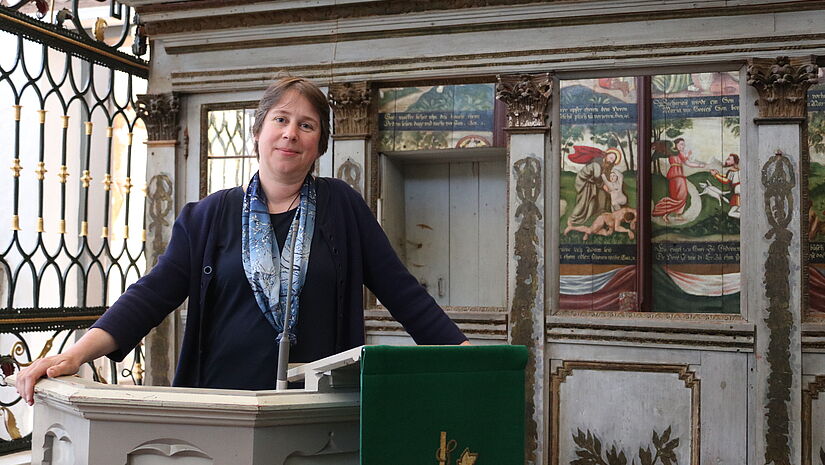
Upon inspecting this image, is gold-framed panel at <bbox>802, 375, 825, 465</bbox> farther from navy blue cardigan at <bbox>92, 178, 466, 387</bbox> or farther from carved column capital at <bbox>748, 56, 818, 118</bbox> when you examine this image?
navy blue cardigan at <bbox>92, 178, 466, 387</bbox>

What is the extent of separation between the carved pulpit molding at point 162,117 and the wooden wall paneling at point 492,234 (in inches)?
84.2

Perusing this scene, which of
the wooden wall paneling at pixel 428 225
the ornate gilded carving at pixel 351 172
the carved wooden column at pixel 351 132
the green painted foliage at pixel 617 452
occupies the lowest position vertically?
the green painted foliage at pixel 617 452

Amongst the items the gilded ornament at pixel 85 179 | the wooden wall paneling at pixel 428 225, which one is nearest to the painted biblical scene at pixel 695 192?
the wooden wall paneling at pixel 428 225

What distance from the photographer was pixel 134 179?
28.6 feet

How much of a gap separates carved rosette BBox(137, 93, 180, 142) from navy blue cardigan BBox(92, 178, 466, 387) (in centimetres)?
404

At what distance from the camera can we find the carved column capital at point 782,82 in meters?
4.81

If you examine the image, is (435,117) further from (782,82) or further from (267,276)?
(267,276)

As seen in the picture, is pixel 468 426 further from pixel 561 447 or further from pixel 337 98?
pixel 337 98

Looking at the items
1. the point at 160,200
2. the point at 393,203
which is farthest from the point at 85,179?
the point at 393,203

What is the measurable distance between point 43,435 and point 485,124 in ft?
14.5

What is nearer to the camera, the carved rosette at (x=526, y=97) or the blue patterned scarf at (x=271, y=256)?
the blue patterned scarf at (x=271, y=256)

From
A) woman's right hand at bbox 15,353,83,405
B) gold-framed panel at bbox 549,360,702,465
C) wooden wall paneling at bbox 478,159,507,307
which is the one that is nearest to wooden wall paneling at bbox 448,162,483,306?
wooden wall paneling at bbox 478,159,507,307

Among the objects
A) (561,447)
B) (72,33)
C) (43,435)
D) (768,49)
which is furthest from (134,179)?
(43,435)

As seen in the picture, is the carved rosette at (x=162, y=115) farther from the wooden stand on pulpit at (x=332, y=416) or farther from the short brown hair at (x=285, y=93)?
the wooden stand on pulpit at (x=332, y=416)
